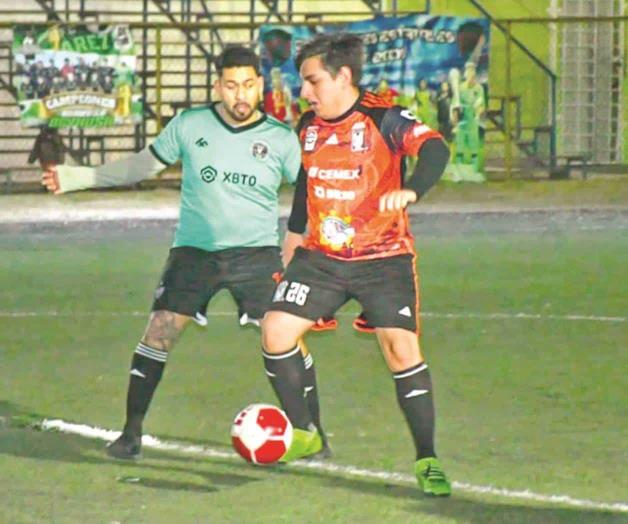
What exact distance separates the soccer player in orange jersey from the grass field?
531mm

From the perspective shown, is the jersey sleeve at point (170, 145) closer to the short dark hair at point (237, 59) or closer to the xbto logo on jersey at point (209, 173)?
the xbto logo on jersey at point (209, 173)

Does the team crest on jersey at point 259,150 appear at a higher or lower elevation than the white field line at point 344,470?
higher

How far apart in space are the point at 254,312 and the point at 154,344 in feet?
1.59

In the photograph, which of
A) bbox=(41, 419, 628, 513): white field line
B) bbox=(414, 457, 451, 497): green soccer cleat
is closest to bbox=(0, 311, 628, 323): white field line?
bbox=(41, 419, 628, 513): white field line

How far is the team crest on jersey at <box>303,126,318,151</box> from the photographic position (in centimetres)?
757

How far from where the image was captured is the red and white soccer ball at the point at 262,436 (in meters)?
7.60

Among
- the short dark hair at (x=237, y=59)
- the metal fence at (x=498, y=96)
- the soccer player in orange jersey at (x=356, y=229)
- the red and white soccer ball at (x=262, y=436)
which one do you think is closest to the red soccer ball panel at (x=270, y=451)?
the red and white soccer ball at (x=262, y=436)

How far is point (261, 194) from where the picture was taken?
8484 millimetres

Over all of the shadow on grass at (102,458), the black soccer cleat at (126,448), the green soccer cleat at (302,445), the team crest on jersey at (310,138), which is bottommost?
the shadow on grass at (102,458)

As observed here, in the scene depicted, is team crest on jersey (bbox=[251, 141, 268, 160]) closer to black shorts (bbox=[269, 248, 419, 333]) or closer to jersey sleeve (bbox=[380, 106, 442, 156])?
black shorts (bbox=[269, 248, 419, 333])

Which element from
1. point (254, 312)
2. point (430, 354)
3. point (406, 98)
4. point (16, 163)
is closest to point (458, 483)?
point (254, 312)

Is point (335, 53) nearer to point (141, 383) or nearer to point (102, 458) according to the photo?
point (141, 383)

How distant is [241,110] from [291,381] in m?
1.27

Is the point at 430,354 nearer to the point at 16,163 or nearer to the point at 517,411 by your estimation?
the point at 517,411
